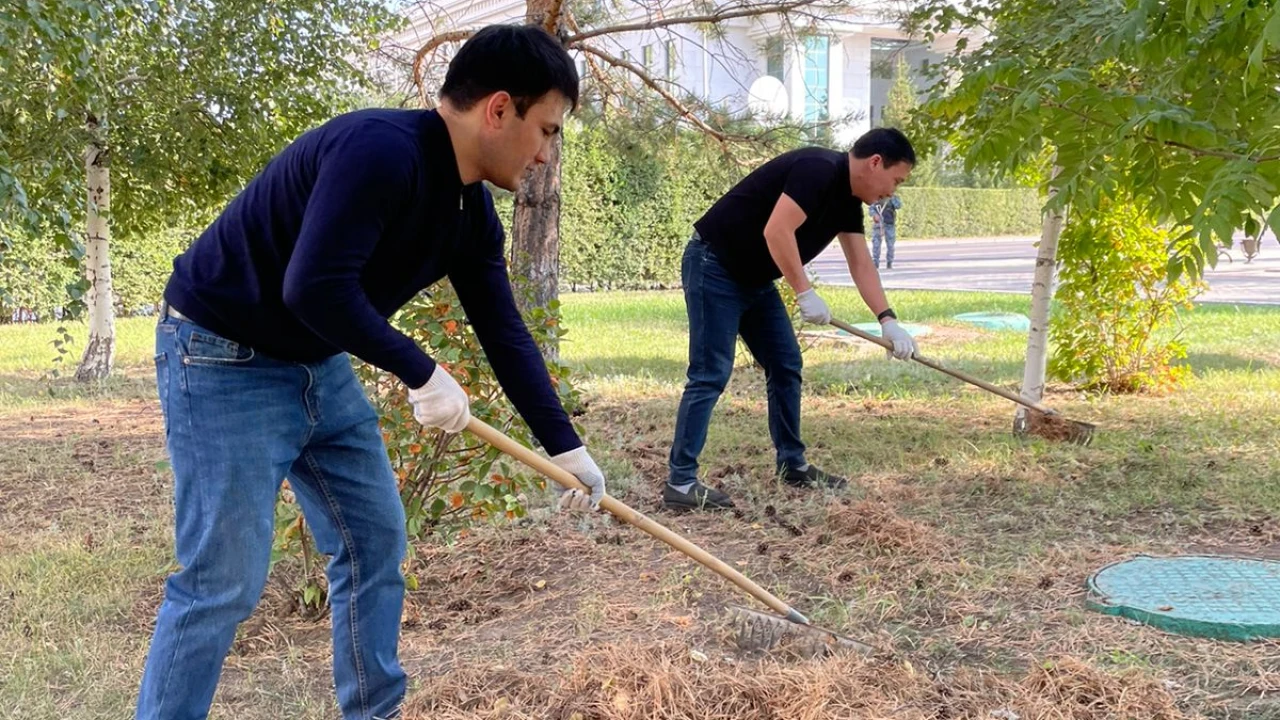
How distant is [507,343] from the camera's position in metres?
2.41

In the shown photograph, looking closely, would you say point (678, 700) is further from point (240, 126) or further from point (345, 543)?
point (240, 126)

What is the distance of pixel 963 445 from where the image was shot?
549cm

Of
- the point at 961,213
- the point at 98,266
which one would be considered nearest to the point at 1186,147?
the point at 98,266

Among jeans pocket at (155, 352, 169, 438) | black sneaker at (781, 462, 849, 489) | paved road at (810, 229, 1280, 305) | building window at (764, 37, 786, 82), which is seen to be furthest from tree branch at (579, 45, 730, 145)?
paved road at (810, 229, 1280, 305)

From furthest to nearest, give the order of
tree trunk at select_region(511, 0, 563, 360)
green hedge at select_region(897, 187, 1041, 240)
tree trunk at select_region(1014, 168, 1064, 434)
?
green hedge at select_region(897, 187, 1041, 240)
tree trunk at select_region(511, 0, 563, 360)
tree trunk at select_region(1014, 168, 1064, 434)

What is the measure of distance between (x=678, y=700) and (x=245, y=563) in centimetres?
100

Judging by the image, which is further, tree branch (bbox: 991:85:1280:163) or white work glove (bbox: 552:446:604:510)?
tree branch (bbox: 991:85:1280:163)

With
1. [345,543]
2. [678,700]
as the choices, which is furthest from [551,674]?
[345,543]

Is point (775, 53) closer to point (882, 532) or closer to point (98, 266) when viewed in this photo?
point (882, 532)

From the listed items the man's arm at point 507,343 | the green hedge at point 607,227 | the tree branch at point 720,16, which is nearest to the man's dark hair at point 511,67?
the man's arm at point 507,343

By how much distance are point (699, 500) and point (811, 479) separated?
0.59 m

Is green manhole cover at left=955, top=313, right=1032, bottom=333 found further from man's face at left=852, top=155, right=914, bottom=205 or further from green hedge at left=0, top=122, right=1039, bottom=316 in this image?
man's face at left=852, top=155, right=914, bottom=205

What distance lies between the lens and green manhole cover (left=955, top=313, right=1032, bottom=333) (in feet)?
33.6

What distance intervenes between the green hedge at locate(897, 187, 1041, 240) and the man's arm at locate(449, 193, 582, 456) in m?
31.1
